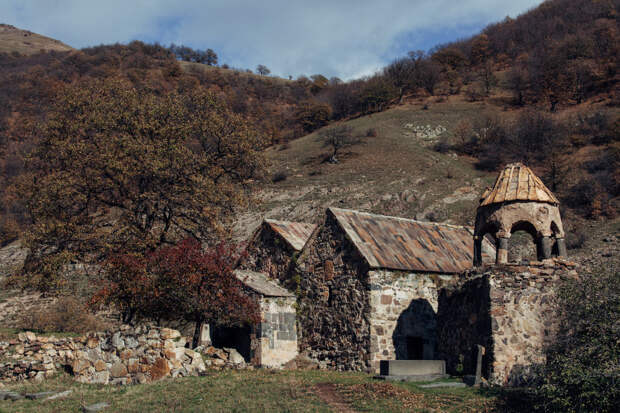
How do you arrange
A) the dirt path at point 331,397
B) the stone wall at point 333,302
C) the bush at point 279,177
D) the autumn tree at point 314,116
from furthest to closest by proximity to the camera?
1. the autumn tree at point 314,116
2. the bush at point 279,177
3. the stone wall at point 333,302
4. the dirt path at point 331,397

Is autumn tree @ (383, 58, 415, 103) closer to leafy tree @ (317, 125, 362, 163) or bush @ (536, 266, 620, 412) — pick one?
leafy tree @ (317, 125, 362, 163)

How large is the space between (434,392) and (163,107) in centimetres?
2114

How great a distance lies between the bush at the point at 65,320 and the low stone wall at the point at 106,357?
9.73 meters

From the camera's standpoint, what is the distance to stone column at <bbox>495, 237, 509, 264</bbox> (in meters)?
18.0

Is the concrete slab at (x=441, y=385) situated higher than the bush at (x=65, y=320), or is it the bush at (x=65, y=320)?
the bush at (x=65, y=320)

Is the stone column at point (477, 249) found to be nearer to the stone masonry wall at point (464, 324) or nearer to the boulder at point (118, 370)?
the stone masonry wall at point (464, 324)

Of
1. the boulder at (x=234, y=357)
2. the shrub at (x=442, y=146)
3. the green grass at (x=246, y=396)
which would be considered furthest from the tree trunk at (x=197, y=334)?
the shrub at (x=442, y=146)

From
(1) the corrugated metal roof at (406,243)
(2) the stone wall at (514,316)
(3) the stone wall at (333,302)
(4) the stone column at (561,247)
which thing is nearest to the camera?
(2) the stone wall at (514,316)

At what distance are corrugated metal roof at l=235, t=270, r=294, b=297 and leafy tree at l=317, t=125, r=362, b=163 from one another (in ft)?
133

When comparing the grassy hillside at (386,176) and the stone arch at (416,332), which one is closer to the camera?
the stone arch at (416,332)

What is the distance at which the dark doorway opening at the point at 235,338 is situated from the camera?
815 inches

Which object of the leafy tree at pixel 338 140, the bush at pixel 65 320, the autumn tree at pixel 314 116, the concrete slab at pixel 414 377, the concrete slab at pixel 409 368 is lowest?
the concrete slab at pixel 414 377

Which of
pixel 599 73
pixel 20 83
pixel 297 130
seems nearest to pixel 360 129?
pixel 297 130

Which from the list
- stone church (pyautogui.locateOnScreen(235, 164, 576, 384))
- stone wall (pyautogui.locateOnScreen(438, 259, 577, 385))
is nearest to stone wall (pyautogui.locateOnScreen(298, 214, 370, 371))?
stone church (pyautogui.locateOnScreen(235, 164, 576, 384))
